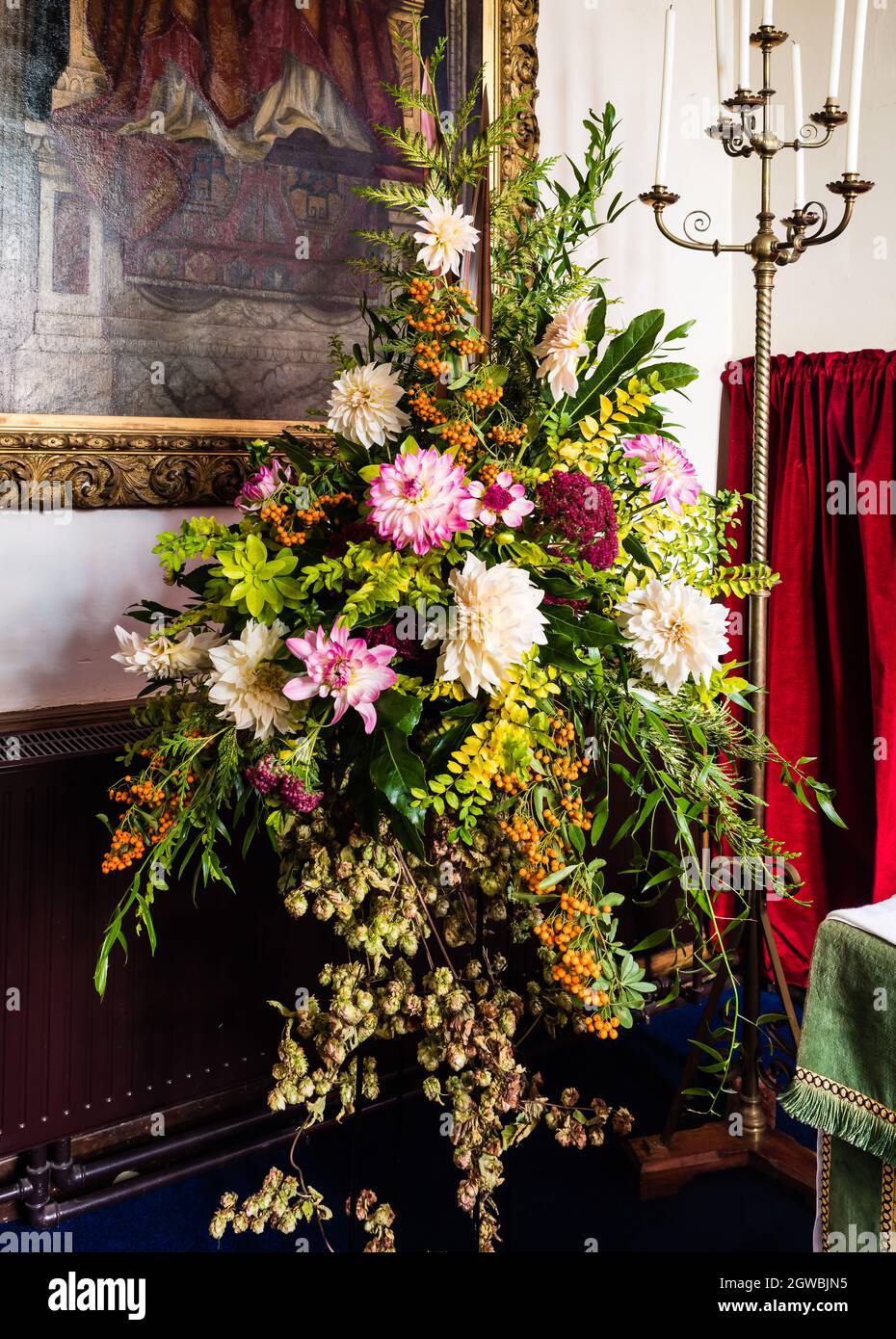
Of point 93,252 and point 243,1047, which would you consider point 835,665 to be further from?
point 93,252

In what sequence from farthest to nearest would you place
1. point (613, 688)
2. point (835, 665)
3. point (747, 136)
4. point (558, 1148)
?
point (835, 665) < point (558, 1148) < point (747, 136) < point (613, 688)

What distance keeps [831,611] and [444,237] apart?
1.74 m

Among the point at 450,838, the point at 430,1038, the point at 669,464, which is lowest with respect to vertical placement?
the point at 430,1038

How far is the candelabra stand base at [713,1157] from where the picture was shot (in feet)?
6.78

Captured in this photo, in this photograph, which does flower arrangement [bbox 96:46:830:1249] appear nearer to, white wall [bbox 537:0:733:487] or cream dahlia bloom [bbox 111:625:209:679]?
cream dahlia bloom [bbox 111:625:209:679]

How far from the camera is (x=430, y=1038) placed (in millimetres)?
1211

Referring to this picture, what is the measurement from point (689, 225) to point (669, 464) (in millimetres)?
1787

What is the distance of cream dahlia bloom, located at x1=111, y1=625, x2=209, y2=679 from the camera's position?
4.29ft

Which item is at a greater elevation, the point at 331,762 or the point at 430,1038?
the point at 331,762

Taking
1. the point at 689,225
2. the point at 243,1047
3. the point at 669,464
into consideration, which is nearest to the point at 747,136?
the point at 689,225

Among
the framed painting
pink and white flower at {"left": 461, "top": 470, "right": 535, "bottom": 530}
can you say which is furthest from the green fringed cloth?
the framed painting

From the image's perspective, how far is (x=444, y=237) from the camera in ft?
3.92

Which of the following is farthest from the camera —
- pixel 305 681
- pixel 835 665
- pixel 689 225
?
pixel 689 225

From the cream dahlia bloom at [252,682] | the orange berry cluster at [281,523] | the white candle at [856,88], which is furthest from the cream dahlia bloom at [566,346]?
the white candle at [856,88]
